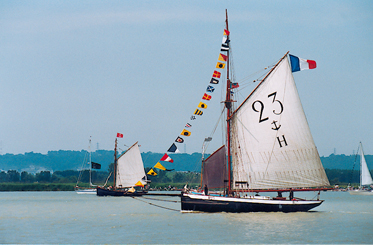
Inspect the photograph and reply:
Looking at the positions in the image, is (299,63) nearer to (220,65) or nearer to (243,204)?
(220,65)

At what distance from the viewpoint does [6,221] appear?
184ft

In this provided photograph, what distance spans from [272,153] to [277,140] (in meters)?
1.51

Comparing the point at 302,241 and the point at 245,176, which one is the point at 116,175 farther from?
the point at 302,241

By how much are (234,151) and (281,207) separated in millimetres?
8059

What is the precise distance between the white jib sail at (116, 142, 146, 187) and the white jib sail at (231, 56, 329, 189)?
2594 inches

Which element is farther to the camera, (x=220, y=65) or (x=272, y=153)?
(x=220, y=65)

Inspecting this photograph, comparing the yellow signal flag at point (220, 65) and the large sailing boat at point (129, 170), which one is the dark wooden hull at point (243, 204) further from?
the large sailing boat at point (129, 170)

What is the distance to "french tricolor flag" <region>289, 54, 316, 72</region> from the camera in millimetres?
56844

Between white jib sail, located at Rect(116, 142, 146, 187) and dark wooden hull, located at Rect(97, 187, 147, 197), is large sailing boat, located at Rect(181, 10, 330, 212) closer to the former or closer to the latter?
white jib sail, located at Rect(116, 142, 146, 187)

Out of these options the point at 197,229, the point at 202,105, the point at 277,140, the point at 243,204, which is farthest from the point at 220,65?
the point at 197,229

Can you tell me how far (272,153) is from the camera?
2203 inches

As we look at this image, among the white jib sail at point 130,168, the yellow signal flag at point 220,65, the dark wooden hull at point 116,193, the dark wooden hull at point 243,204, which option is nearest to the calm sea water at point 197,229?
the dark wooden hull at point 243,204

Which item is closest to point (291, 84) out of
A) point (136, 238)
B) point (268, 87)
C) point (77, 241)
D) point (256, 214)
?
point (268, 87)

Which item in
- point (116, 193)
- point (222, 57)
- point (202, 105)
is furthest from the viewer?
point (116, 193)
